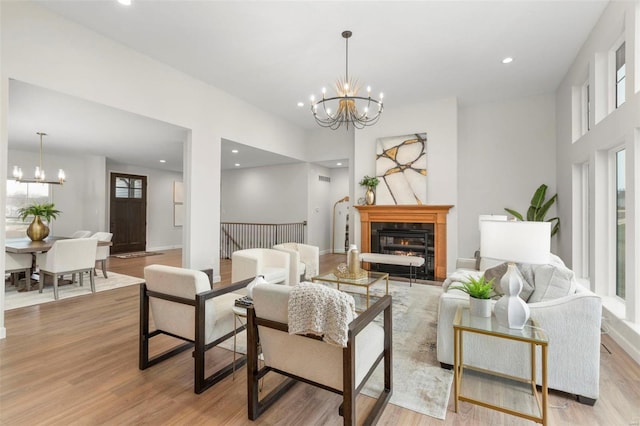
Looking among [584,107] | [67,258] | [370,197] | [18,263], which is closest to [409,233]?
[370,197]

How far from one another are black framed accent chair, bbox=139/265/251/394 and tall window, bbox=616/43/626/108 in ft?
16.2

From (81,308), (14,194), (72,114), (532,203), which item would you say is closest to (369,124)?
(532,203)

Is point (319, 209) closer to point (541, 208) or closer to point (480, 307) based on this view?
point (541, 208)

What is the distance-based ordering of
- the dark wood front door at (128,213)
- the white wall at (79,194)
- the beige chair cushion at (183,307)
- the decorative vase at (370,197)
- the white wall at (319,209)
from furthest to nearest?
1. the dark wood front door at (128,213)
2. the white wall at (319,209)
3. the white wall at (79,194)
4. the decorative vase at (370,197)
5. the beige chair cushion at (183,307)

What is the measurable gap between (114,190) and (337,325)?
989 cm

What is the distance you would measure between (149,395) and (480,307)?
2493mm

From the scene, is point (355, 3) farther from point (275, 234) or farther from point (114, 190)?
point (114, 190)

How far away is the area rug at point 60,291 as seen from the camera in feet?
13.9

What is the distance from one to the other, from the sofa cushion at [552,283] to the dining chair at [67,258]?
19.5 ft

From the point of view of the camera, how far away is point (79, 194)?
27.0 ft

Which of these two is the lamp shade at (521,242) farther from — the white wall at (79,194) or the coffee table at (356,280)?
the white wall at (79,194)

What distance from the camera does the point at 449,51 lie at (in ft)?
14.3

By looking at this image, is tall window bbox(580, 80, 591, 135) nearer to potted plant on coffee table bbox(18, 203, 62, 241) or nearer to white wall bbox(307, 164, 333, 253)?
white wall bbox(307, 164, 333, 253)

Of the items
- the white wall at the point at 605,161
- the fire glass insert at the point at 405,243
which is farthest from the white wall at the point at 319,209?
the white wall at the point at 605,161
